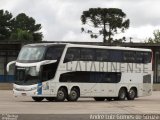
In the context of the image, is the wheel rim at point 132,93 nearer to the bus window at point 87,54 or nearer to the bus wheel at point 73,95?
the bus window at point 87,54

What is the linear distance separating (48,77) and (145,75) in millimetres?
8416

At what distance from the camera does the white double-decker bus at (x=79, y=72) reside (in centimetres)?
3697

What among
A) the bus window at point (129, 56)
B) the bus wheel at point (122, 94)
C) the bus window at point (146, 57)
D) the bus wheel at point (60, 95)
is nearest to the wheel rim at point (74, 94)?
the bus wheel at point (60, 95)

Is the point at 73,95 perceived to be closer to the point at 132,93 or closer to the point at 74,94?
the point at 74,94

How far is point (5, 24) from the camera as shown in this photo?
129500 mm

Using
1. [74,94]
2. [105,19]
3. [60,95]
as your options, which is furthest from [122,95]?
[105,19]

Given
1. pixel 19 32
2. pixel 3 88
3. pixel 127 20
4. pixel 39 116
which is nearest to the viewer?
pixel 39 116

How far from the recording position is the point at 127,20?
102188 mm

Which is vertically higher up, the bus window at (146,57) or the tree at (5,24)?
the tree at (5,24)

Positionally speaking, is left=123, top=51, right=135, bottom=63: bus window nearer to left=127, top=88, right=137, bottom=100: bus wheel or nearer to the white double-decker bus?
the white double-decker bus

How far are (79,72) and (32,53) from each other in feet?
10.4

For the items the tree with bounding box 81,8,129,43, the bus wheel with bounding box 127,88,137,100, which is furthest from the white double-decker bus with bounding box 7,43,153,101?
the tree with bounding box 81,8,129,43

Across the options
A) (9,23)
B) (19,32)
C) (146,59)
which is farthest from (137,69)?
(9,23)

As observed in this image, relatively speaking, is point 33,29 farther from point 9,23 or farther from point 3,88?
point 3,88
